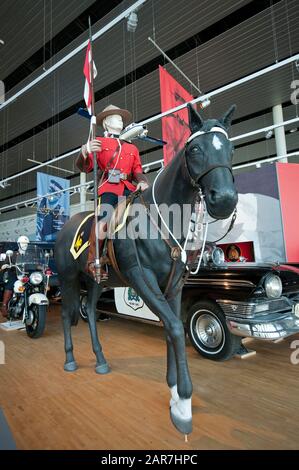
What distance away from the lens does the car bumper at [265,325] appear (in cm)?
243

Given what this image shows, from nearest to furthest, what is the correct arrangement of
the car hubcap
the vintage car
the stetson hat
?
1. the stetson hat
2. the vintage car
3. the car hubcap

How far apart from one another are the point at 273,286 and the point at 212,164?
1775mm

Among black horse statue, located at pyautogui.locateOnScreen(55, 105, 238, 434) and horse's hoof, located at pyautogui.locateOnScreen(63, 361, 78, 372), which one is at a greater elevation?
black horse statue, located at pyautogui.locateOnScreen(55, 105, 238, 434)

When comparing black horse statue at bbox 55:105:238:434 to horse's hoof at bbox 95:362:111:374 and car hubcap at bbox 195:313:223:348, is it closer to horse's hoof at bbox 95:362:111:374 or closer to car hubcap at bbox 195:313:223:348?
horse's hoof at bbox 95:362:111:374

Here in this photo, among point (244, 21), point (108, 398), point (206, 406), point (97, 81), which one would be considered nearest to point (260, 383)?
point (206, 406)

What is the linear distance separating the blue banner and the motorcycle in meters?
3.38

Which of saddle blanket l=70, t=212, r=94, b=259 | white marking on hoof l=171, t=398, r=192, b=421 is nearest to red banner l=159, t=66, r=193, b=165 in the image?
saddle blanket l=70, t=212, r=94, b=259

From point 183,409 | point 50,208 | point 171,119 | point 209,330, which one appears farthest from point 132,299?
point 50,208

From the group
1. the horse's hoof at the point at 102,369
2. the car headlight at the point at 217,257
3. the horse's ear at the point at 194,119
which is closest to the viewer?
the horse's ear at the point at 194,119

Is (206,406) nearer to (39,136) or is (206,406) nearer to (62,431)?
(62,431)

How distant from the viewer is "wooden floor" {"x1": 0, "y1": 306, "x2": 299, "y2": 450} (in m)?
1.63

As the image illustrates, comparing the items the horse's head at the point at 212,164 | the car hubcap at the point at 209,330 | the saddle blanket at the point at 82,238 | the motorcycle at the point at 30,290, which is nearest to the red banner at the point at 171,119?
the saddle blanket at the point at 82,238

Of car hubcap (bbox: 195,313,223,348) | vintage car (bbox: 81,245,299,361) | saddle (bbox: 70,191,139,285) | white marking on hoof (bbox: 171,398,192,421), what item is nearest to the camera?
white marking on hoof (bbox: 171,398,192,421)

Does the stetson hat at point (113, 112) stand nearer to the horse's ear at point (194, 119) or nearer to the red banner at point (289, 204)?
the horse's ear at point (194, 119)
